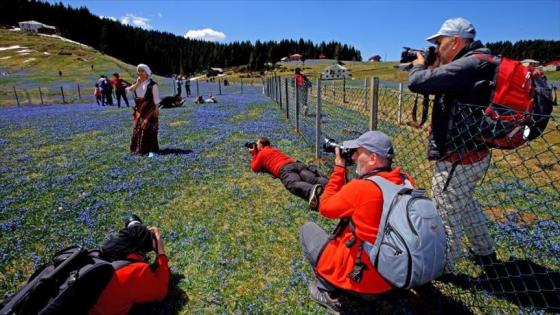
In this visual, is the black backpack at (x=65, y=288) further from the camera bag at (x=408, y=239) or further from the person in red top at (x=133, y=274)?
the camera bag at (x=408, y=239)

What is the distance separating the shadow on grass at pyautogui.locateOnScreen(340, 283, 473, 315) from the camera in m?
3.68

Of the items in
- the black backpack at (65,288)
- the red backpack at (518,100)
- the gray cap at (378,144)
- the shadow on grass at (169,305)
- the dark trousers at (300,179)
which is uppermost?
the red backpack at (518,100)

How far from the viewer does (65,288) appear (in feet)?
9.41

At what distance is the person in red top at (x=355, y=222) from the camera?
284 cm

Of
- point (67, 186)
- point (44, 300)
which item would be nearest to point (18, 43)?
point (67, 186)

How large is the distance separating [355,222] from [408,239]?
48 cm

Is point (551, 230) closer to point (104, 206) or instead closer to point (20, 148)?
point (104, 206)

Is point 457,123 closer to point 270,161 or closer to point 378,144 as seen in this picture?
point 378,144

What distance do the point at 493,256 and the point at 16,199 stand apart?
8592 mm

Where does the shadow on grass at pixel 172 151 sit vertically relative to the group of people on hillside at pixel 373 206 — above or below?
below

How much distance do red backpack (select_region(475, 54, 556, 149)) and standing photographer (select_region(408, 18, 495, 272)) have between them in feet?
0.41

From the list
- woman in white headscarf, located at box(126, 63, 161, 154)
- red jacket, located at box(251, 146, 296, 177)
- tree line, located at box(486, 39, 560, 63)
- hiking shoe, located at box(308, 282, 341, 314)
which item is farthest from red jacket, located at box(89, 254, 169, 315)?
tree line, located at box(486, 39, 560, 63)

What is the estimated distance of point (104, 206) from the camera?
6414 millimetres

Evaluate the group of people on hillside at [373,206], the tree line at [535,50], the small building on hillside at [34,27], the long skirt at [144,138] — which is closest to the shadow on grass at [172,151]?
the long skirt at [144,138]
